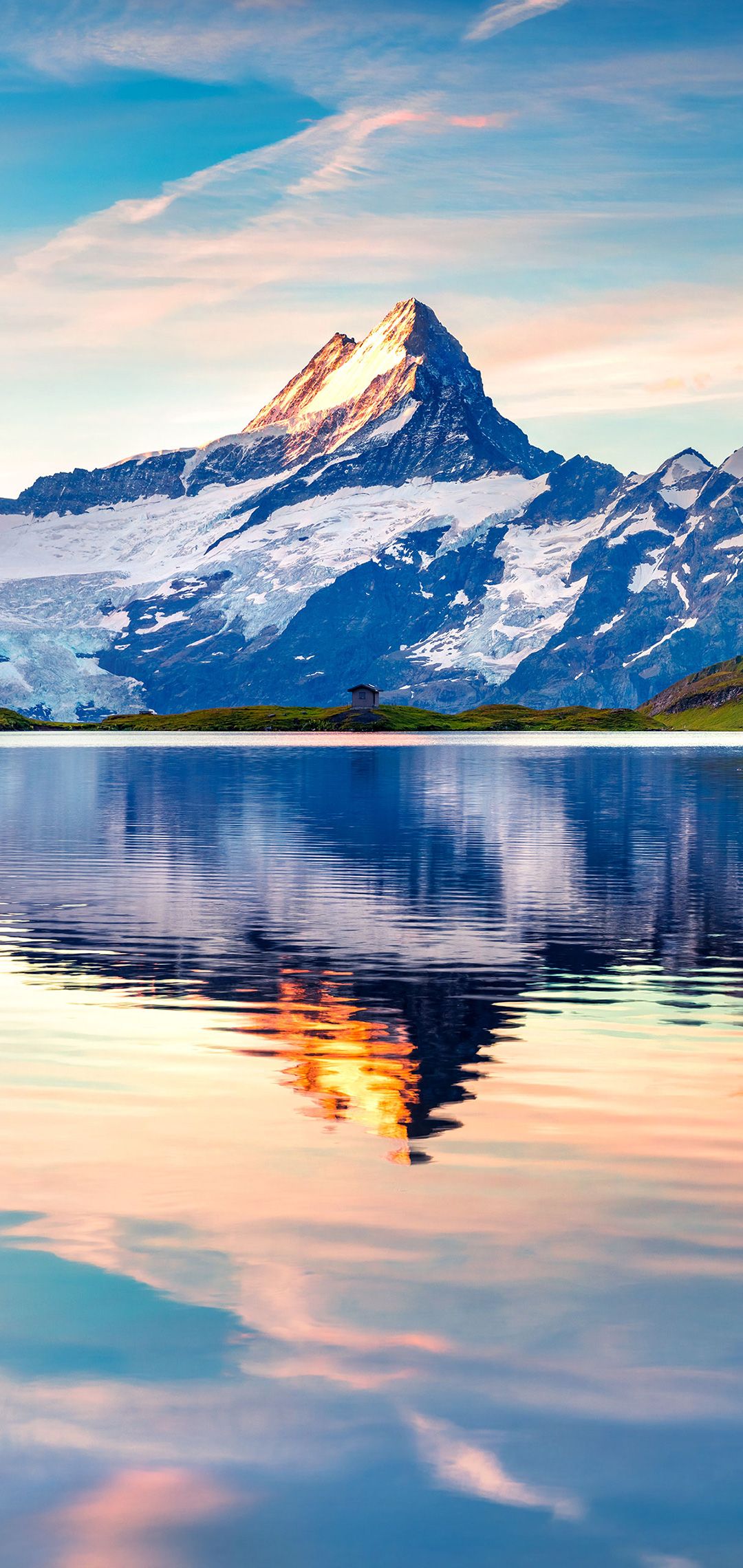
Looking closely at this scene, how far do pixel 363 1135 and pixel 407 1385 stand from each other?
9.78m

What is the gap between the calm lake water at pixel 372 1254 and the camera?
12.7 metres

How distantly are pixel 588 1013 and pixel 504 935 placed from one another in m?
14.3

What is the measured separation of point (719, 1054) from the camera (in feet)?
103

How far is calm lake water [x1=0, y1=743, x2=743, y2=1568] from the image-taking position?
1274 centimetres

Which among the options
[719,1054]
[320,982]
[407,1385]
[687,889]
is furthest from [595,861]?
[407,1385]

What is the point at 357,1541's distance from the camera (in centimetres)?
1216

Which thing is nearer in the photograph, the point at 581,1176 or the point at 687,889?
the point at 581,1176

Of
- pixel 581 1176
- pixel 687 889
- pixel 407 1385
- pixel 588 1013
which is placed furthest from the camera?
pixel 687 889

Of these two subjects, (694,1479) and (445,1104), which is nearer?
(694,1479)

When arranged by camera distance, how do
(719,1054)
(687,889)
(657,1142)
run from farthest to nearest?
(687,889) → (719,1054) → (657,1142)

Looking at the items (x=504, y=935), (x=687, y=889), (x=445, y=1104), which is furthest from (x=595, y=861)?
(x=445, y=1104)

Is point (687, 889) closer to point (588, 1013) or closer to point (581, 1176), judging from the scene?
point (588, 1013)

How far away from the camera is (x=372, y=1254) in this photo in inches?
740

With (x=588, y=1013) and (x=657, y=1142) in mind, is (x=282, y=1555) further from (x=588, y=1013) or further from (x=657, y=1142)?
(x=588, y=1013)
